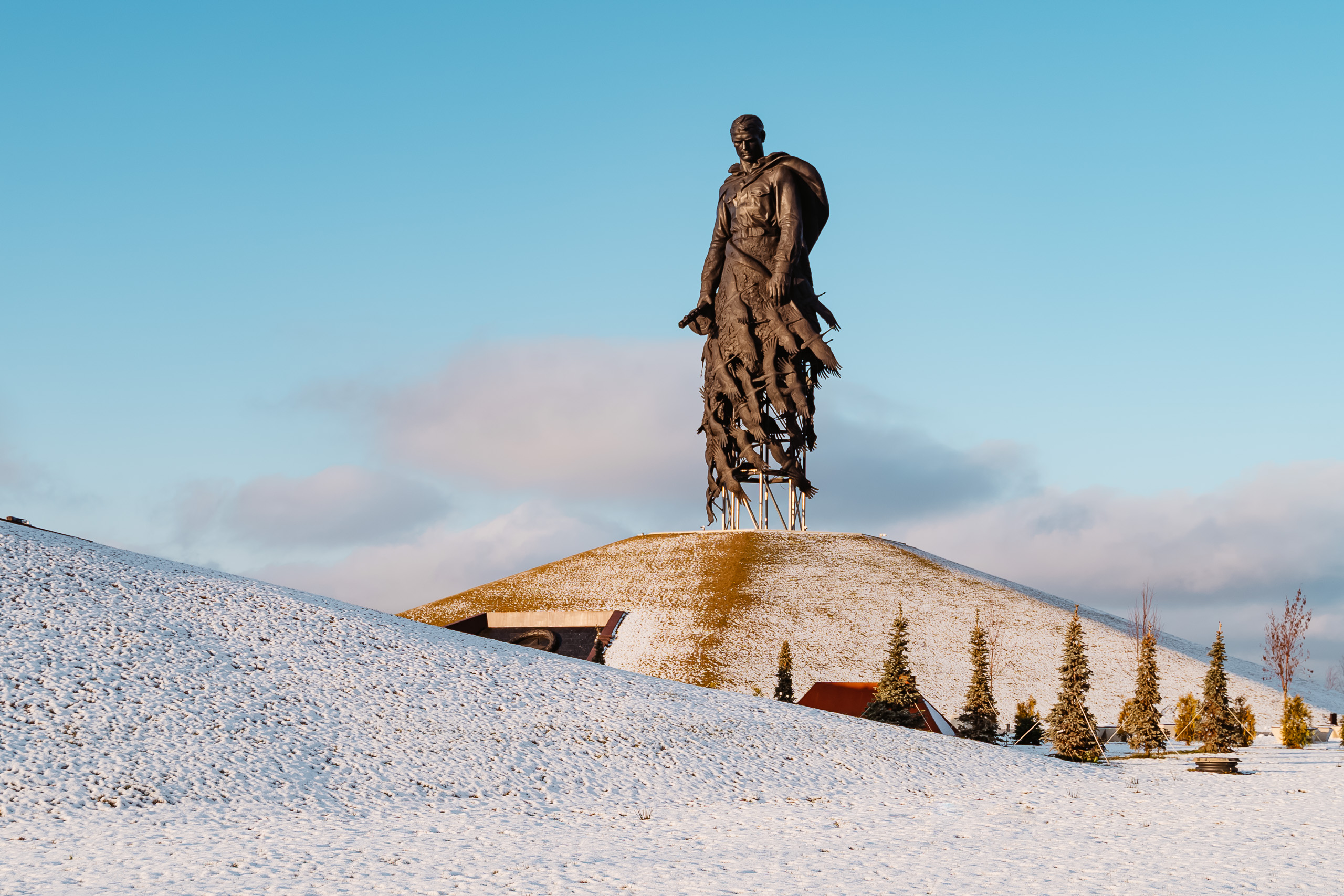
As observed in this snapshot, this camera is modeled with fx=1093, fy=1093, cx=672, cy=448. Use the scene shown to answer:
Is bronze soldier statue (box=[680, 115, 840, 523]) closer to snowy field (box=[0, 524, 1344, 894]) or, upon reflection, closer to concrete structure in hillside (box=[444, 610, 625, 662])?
concrete structure in hillside (box=[444, 610, 625, 662])

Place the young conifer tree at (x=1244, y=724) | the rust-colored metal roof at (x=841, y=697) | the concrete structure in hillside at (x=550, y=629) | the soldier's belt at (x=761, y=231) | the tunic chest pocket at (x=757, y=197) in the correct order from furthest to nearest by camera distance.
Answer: the soldier's belt at (x=761, y=231) → the tunic chest pocket at (x=757, y=197) → the concrete structure in hillside at (x=550, y=629) → the young conifer tree at (x=1244, y=724) → the rust-colored metal roof at (x=841, y=697)

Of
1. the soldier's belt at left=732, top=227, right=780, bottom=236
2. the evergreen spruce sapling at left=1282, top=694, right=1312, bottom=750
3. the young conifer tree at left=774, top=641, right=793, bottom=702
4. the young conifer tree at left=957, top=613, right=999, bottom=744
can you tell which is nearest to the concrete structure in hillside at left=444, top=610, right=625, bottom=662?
the young conifer tree at left=774, top=641, right=793, bottom=702

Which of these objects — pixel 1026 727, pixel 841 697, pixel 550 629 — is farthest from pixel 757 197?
pixel 841 697

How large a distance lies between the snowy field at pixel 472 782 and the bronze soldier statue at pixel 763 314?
3798 cm

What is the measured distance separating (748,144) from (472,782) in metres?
50.9

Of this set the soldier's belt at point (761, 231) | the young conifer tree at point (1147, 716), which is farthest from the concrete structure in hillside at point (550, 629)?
the soldier's belt at point (761, 231)

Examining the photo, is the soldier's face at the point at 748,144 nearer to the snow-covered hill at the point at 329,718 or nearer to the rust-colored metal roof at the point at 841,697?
the rust-colored metal roof at the point at 841,697

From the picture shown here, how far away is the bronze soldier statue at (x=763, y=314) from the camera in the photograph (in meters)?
62.1

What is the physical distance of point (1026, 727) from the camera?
36969 millimetres

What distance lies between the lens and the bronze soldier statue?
204 feet

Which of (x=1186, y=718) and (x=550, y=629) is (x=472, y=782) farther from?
(x=1186, y=718)

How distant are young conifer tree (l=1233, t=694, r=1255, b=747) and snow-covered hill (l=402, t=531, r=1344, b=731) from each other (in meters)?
4.89

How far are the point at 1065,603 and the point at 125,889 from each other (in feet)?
196

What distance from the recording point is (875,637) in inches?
1980
